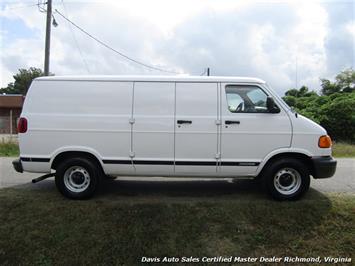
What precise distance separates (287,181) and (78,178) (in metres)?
3.64

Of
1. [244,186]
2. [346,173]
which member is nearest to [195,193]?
[244,186]

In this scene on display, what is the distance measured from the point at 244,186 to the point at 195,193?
1.14 meters

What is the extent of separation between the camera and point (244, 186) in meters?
6.02

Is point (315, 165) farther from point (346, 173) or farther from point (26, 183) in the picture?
point (26, 183)

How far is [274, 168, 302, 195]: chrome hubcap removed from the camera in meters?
4.94

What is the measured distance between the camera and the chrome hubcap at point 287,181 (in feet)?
16.2

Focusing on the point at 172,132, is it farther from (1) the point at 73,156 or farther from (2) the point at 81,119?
(1) the point at 73,156

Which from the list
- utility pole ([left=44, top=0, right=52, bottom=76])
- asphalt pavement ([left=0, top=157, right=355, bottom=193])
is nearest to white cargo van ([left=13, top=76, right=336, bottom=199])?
asphalt pavement ([left=0, top=157, right=355, bottom=193])

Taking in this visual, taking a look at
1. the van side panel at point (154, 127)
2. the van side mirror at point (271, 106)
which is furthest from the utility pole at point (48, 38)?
the van side mirror at point (271, 106)

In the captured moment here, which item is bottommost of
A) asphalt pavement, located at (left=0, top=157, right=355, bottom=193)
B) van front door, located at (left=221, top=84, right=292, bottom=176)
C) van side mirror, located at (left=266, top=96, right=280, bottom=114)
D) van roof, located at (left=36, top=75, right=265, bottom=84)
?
asphalt pavement, located at (left=0, top=157, right=355, bottom=193)

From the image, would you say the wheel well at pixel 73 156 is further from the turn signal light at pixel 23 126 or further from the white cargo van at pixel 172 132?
the turn signal light at pixel 23 126

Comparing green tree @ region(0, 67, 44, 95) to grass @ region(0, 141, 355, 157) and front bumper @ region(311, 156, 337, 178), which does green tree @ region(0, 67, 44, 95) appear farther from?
front bumper @ region(311, 156, 337, 178)

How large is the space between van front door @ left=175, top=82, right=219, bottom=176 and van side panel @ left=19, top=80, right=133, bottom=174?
87 centimetres

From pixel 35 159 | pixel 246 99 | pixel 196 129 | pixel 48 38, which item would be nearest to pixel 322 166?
pixel 246 99
